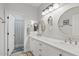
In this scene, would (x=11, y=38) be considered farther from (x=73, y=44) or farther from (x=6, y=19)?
(x=73, y=44)

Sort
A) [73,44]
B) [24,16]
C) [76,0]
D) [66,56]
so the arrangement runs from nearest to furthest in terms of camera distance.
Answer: [66,56] → [76,0] → [73,44] → [24,16]

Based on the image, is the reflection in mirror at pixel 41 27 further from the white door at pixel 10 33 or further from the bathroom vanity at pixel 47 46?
the white door at pixel 10 33

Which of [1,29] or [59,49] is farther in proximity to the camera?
[1,29]

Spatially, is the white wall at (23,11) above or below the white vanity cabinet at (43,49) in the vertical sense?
above

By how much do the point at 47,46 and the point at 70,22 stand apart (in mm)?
553

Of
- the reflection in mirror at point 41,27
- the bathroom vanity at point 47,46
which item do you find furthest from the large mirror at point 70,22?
the reflection in mirror at point 41,27

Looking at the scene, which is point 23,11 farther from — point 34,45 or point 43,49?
point 43,49

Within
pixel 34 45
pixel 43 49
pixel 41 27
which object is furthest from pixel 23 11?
pixel 43 49

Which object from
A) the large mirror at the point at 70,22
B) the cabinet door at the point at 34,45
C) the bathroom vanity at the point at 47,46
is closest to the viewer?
the bathroom vanity at the point at 47,46

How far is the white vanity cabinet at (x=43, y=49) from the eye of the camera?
129 centimetres

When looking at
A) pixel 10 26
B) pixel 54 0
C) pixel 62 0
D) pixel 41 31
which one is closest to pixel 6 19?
pixel 10 26

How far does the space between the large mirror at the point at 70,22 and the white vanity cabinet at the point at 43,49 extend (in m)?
0.39

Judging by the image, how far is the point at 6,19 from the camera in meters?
1.50

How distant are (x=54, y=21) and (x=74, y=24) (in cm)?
37
